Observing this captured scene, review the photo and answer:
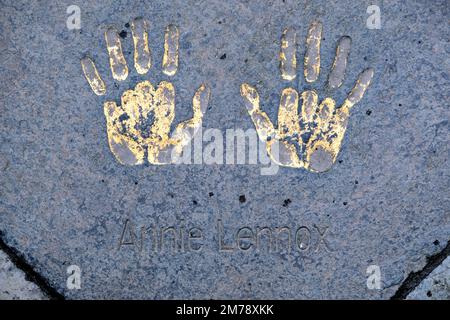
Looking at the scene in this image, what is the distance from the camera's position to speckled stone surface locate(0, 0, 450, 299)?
133 cm

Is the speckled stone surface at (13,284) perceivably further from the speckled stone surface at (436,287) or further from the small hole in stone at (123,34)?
the speckled stone surface at (436,287)

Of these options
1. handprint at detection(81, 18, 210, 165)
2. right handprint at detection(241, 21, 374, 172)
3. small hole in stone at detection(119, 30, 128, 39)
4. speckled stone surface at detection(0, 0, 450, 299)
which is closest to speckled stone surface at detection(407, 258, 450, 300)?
speckled stone surface at detection(0, 0, 450, 299)

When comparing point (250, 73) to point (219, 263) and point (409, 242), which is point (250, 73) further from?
point (409, 242)

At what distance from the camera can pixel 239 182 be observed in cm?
134

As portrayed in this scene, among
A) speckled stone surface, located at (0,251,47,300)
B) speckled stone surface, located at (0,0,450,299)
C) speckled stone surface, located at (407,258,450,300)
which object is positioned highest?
speckled stone surface, located at (0,0,450,299)

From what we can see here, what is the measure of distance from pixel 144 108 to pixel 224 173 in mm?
290

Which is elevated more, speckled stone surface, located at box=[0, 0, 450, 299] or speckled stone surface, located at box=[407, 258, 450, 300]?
speckled stone surface, located at box=[0, 0, 450, 299]

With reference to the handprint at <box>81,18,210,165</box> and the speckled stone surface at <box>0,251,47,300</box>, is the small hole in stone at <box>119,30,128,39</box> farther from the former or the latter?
the speckled stone surface at <box>0,251,47,300</box>

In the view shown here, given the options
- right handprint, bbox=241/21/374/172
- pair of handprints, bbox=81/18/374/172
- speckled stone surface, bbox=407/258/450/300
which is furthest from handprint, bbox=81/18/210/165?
speckled stone surface, bbox=407/258/450/300

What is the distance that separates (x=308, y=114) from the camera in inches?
51.3

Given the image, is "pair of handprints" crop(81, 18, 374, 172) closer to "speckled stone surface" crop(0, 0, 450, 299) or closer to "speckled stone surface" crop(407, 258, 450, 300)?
"speckled stone surface" crop(0, 0, 450, 299)

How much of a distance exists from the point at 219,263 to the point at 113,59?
65 cm

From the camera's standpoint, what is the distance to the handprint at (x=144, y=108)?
51.5 inches
